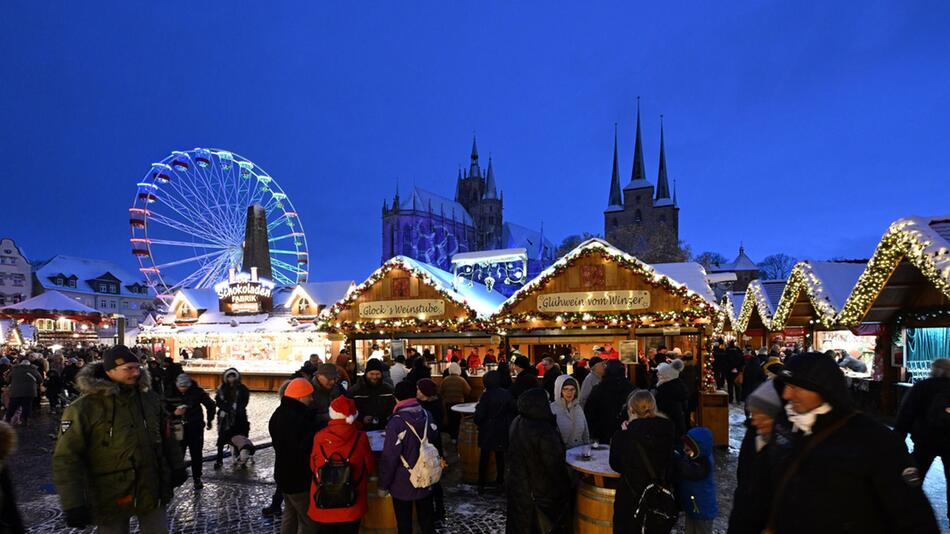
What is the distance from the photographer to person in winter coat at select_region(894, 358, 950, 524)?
16.0 feet

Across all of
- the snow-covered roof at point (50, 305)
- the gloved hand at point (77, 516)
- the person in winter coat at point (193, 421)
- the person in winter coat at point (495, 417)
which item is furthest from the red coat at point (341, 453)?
the snow-covered roof at point (50, 305)

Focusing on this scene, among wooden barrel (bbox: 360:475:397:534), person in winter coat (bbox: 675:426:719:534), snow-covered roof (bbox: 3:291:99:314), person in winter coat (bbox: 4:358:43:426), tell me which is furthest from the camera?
snow-covered roof (bbox: 3:291:99:314)

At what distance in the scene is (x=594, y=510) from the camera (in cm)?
422

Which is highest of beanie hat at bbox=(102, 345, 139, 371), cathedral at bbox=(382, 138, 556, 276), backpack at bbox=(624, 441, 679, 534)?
cathedral at bbox=(382, 138, 556, 276)

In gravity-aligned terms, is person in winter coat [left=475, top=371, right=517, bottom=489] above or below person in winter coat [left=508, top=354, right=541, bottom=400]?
below

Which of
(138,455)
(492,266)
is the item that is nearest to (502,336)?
(492,266)

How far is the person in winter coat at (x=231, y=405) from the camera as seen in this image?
7.73 metres

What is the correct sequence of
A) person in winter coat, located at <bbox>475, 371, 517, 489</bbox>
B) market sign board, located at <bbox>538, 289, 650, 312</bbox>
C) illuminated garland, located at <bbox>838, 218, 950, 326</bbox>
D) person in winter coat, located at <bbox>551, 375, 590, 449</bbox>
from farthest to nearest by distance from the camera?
market sign board, located at <bbox>538, 289, 650, 312</bbox>, illuminated garland, located at <bbox>838, 218, 950, 326</bbox>, person in winter coat, located at <bbox>475, 371, 517, 489</bbox>, person in winter coat, located at <bbox>551, 375, 590, 449</bbox>

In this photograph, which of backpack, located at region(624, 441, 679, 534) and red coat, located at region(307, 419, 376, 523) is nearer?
backpack, located at region(624, 441, 679, 534)

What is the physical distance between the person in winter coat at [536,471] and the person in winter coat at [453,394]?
202 inches

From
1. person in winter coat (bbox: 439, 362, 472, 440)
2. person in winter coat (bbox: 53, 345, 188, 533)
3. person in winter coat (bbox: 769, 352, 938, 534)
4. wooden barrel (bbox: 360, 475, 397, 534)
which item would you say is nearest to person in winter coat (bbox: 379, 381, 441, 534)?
wooden barrel (bbox: 360, 475, 397, 534)

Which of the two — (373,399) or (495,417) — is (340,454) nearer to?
(373,399)

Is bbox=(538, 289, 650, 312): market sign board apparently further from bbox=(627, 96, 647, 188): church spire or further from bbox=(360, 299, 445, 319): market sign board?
bbox=(627, 96, 647, 188): church spire

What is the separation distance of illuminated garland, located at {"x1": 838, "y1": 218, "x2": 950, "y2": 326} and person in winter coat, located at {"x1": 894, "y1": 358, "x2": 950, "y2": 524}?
9.50ft
